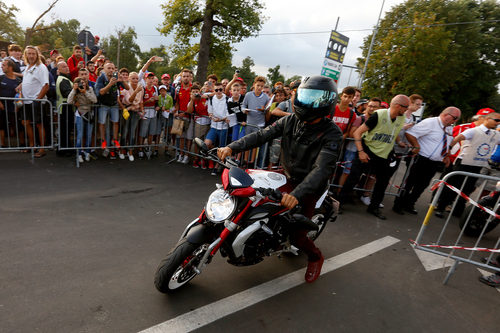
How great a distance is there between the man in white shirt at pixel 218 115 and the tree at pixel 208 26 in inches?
465

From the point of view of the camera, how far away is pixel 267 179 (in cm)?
263

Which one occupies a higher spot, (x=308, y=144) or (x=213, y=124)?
(x=308, y=144)

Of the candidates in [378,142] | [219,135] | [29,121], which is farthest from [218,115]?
[29,121]

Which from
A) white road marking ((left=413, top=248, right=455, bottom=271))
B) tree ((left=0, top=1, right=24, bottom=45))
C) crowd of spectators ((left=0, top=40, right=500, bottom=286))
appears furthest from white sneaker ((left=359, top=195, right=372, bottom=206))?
tree ((left=0, top=1, right=24, bottom=45))

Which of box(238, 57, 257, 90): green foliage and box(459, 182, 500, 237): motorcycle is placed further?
box(238, 57, 257, 90): green foliage

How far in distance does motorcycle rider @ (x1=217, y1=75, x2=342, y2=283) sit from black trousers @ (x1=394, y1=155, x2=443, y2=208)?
368cm

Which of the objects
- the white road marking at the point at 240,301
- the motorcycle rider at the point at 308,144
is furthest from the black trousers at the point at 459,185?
the motorcycle rider at the point at 308,144

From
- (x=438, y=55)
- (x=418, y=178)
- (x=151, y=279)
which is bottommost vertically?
(x=151, y=279)

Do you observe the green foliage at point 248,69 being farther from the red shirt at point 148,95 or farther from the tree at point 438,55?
the red shirt at point 148,95

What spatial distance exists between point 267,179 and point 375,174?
3598 mm

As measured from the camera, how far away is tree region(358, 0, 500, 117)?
20266 mm

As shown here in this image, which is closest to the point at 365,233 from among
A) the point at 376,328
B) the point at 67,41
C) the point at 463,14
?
the point at 376,328

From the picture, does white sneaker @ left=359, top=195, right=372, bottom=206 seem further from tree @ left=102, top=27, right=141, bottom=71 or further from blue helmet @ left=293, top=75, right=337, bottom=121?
tree @ left=102, top=27, right=141, bottom=71

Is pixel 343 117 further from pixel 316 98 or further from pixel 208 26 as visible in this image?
pixel 208 26
